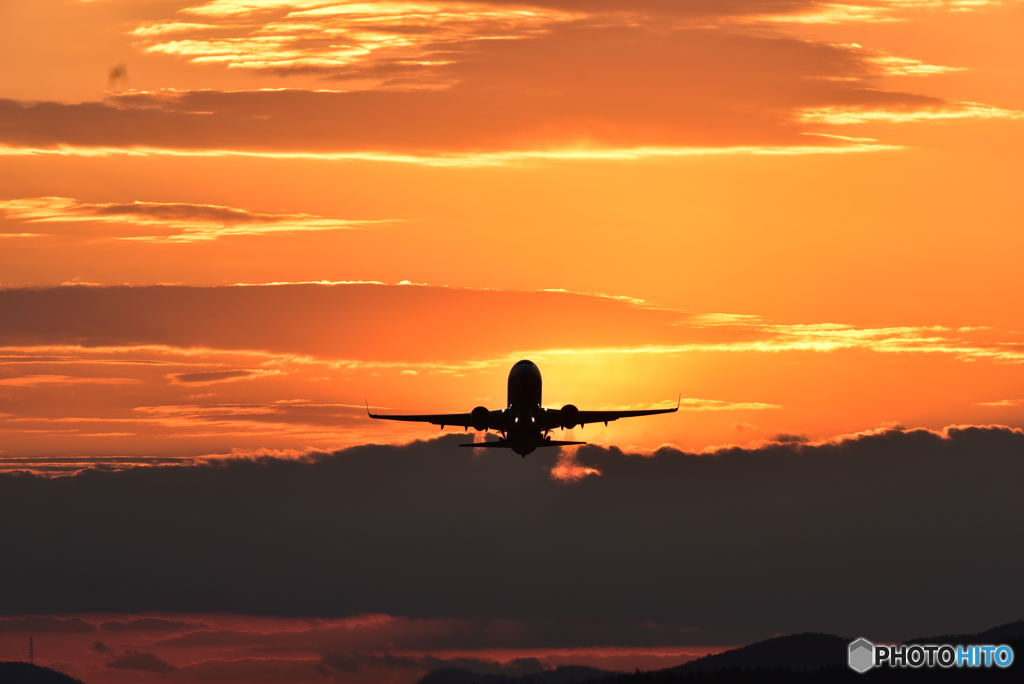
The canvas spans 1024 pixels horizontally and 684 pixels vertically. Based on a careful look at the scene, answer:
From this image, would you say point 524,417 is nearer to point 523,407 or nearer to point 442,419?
point 523,407

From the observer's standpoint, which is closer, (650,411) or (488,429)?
(488,429)

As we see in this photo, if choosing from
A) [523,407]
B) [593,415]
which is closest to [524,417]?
[523,407]

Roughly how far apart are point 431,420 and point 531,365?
21022 mm

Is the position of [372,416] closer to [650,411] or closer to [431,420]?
[431,420]

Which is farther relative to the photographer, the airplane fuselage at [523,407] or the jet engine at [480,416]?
the jet engine at [480,416]

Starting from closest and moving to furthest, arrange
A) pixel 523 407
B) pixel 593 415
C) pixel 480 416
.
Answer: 1. pixel 523 407
2. pixel 480 416
3. pixel 593 415

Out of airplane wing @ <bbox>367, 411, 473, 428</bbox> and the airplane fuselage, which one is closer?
the airplane fuselage

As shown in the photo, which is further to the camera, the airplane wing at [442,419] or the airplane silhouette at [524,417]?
the airplane wing at [442,419]

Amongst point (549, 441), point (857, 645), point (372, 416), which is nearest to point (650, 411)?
point (549, 441)

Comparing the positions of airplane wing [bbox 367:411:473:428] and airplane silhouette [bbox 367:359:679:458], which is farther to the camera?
airplane wing [bbox 367:411:473:428]

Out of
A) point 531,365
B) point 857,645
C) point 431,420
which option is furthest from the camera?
point 857,645

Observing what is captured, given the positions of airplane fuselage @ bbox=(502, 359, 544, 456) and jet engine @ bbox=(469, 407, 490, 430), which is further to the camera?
jet engine @ bbox=(469, 407, 490, 430)

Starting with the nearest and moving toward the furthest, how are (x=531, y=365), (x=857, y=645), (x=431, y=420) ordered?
(x=531, y=365)
(x=431, y=420)
(x=857, y=645)

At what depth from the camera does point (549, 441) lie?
13700 centimetres
